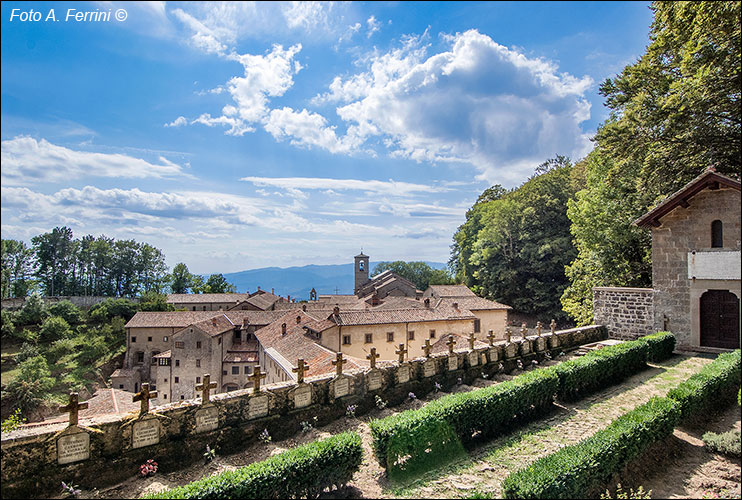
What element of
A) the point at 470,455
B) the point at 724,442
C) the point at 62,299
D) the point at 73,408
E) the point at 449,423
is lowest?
the point at 62,299

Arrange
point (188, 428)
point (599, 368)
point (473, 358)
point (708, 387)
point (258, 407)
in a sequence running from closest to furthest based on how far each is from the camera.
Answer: point (188, 428) < point (258, 407) < point (708, 387) < point (599, 368) < point (473, 358)

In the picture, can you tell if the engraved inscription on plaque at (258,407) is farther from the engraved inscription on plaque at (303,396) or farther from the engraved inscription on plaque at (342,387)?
the engraved inscription on plaque at (342,387)

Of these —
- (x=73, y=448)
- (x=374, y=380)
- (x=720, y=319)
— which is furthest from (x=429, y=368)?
(x=720, y=319)

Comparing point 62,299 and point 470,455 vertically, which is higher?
point 470,455

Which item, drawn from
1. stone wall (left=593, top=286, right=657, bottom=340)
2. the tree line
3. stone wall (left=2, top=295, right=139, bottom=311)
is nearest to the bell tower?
the tree line

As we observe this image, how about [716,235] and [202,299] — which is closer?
[716,235]

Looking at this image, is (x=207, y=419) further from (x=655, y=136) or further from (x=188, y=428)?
(x=655, y=136)

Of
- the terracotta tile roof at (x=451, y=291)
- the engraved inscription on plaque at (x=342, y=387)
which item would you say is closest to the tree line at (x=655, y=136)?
the terracotta tile roof at (x=451, y=291)

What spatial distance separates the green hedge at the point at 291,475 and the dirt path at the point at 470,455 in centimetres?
45

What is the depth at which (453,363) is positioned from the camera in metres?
11.4

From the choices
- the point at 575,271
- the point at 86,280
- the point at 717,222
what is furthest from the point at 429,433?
the point at 86,280

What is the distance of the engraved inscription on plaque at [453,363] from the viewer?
11320 mm

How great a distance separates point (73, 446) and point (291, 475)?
3353mm

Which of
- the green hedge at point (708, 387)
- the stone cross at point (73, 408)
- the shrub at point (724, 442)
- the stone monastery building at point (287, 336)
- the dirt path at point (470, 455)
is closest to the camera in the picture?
the stone cross at point (73, 408)
